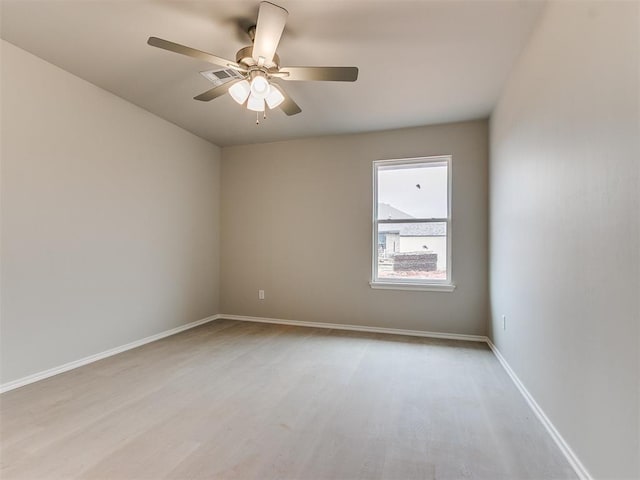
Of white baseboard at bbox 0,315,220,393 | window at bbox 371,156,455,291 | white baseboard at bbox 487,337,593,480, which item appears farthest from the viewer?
window at bbox 371,156,455,291

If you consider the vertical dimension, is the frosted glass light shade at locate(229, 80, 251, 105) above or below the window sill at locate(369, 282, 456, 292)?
above

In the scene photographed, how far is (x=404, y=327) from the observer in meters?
3.96

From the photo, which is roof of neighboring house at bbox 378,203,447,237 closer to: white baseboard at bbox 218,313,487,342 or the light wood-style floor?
white baseboard at bbox 218,313,487,342

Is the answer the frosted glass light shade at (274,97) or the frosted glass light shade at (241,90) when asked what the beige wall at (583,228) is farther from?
the frosted glass light shade at (241,90)

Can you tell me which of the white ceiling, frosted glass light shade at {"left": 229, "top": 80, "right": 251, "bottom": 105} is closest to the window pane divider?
the white ceiling

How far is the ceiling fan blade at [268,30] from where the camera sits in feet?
5.62

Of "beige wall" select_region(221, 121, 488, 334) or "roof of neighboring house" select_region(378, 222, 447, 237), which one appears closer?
"beige wall" select_region(221, 121, 488, 334)

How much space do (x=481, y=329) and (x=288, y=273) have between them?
8.09 ft

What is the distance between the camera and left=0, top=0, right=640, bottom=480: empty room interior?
5.01 ft

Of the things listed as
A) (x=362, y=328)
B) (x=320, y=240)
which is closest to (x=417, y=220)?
(x=320, y=240)

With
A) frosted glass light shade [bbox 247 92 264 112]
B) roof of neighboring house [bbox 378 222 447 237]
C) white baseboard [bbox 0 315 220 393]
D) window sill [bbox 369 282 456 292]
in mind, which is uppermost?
frosted glass light shade [bbox 247 92 264 112]

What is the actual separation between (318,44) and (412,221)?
7.80 feet

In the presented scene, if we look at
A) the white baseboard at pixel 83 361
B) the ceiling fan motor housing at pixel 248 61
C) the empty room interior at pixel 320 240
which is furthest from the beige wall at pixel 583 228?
the white baseboard at pixel 83 361

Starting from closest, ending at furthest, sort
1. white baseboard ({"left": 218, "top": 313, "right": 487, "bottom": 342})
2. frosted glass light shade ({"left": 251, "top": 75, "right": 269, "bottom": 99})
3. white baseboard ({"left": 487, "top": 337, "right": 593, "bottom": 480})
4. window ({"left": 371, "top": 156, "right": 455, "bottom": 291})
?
white baseboard ({"left": 487, "top": 337, "right": 593, "bottom": 480}), frosted glass light shade ({"left": 251, "top": 75, "right": 269, "bottom": 99}), white baseboard ({"left": 218, "top": 313, "right": 487, "bottom": 342}), window ({"left": 371, "top": 156, "right": 455, "bottom": 291})
